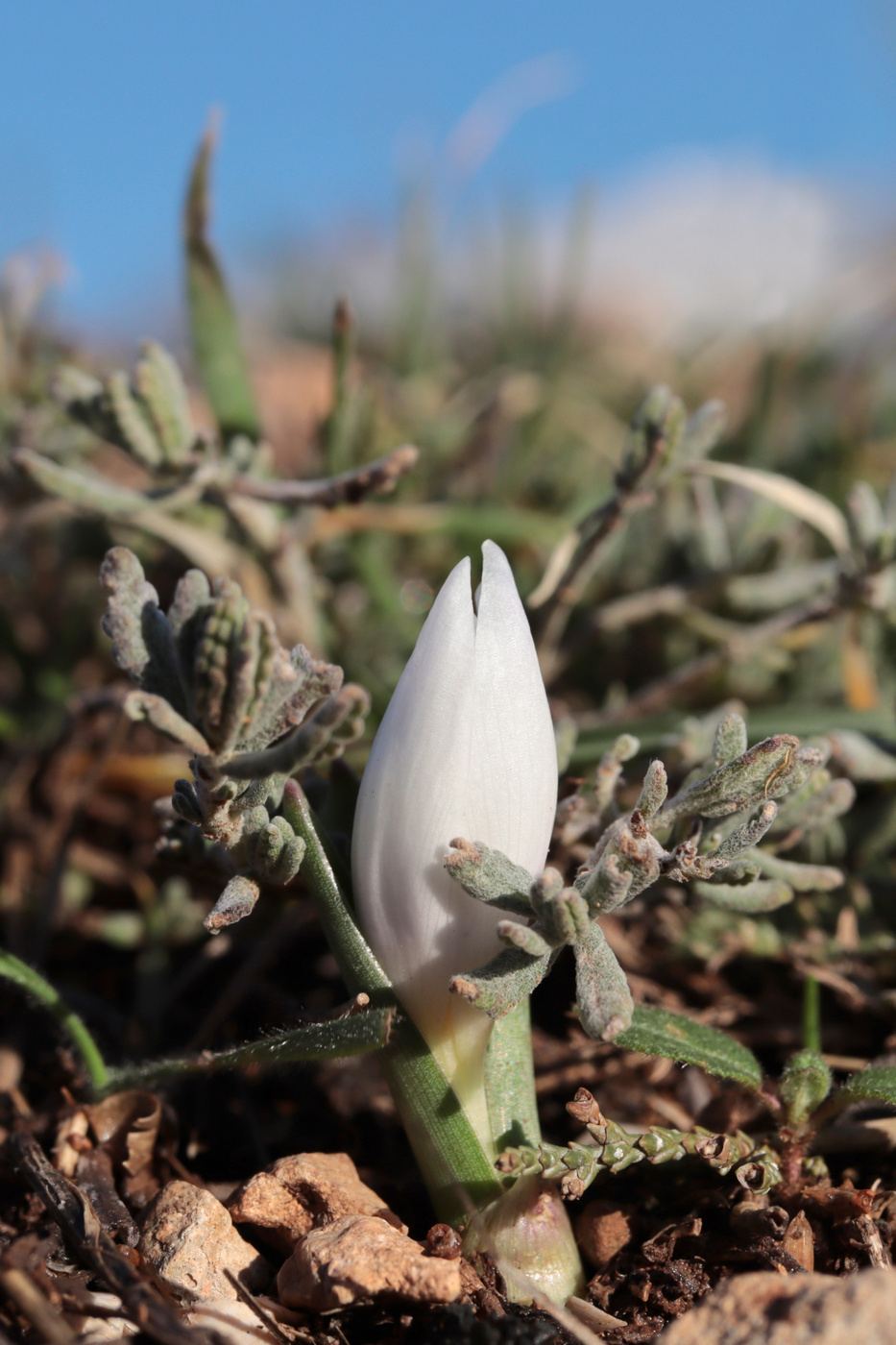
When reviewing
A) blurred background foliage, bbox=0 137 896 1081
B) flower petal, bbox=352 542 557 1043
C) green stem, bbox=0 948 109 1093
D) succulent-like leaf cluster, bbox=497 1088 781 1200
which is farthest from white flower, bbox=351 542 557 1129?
green stem, bbox=0 948 109 1093

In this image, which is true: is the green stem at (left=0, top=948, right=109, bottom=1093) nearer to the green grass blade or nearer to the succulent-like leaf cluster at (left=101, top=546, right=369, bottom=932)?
the succulent-like leaf cluster at (left=101, top=546, right=369, bottom=932)

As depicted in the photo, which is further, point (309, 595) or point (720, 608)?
point (720, 608)

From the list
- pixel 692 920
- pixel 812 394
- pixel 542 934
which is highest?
pixel 812 394

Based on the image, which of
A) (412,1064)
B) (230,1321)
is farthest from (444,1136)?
(230,1321)

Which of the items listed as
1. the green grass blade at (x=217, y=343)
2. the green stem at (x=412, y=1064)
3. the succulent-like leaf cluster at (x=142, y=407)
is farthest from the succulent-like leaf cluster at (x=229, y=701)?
the green grass blade at (x=217, y=343)

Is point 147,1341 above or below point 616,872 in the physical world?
below

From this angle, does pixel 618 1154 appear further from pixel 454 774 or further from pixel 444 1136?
pixel 454 774

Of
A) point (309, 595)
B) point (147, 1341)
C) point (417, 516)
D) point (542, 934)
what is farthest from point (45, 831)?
point (542, 934)

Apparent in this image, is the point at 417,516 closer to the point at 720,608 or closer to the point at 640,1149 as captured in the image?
the point at 720,608
